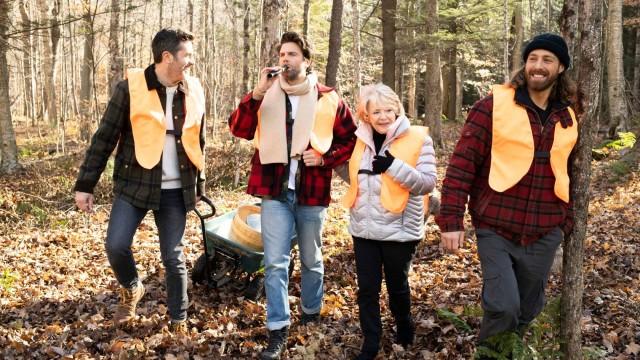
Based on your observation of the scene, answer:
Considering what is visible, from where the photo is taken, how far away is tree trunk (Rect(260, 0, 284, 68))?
28.0ft

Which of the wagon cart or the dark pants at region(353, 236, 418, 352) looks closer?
the dark pants at region(353, 236, 418, 352)

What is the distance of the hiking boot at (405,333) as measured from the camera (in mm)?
4551

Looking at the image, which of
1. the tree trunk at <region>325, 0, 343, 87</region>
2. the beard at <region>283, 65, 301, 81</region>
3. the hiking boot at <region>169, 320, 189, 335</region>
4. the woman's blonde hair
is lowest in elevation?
the hiking boot at <region>169, 320, 189, 335</region>

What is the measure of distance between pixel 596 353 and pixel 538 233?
2.96 ft

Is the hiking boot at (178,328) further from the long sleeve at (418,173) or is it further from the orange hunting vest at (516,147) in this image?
the orange hunting vest at (516,147)

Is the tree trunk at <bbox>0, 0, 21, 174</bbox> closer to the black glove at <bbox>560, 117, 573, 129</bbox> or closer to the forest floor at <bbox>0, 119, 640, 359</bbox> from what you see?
the forest floor at <bbox>0, 119, 640, 359</bbox>

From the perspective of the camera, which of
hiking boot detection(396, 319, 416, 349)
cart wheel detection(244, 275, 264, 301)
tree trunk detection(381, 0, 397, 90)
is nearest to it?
hiking boot detection(396, 319, 416, 349)

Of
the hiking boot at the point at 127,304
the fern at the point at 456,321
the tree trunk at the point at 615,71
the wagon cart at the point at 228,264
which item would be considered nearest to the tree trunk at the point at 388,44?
the tree trunk at the point at 615,71

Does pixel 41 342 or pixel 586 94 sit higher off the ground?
pixel 586 94

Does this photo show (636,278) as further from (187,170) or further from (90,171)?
(90,171)

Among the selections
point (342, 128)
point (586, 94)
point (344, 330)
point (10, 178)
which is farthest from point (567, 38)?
point (10, 178)

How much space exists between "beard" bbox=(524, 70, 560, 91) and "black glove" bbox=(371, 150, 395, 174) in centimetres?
112

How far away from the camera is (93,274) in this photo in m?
6.86

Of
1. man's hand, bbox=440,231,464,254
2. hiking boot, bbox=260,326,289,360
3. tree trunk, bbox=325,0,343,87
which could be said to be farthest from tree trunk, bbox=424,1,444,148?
man's hand, bbox=440,231,464,254
